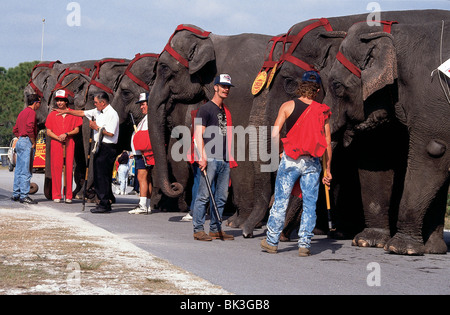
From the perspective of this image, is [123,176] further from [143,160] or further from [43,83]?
[143,160]

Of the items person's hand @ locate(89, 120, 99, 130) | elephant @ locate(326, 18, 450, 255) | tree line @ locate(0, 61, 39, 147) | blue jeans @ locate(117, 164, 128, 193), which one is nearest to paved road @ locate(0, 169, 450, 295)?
elephant @ locate(326, 18, 450, 255)

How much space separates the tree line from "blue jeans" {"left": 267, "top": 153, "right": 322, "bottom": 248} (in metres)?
58.7

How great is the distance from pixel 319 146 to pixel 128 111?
8611 mm

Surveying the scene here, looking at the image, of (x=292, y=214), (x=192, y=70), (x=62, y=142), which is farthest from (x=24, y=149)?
(x=292, y=214)

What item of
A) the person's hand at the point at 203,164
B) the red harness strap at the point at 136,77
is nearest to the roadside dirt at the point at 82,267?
the person's hand at the point at 203,164

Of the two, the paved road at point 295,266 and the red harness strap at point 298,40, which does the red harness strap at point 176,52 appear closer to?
the red harness strap at point 298,40

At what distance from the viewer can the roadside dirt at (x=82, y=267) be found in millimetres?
6637

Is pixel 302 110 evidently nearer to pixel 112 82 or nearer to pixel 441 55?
pixel 441 55

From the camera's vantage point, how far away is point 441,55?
30.9 ft

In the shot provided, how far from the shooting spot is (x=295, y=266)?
8516mm

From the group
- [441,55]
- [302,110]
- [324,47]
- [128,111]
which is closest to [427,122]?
[441,55]

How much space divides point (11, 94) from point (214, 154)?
60.5 meters

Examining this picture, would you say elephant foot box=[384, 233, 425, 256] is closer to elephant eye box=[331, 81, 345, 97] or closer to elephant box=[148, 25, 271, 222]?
elephant eye box=[331, 81, 345, 97]

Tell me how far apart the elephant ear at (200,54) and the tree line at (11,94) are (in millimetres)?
53345
